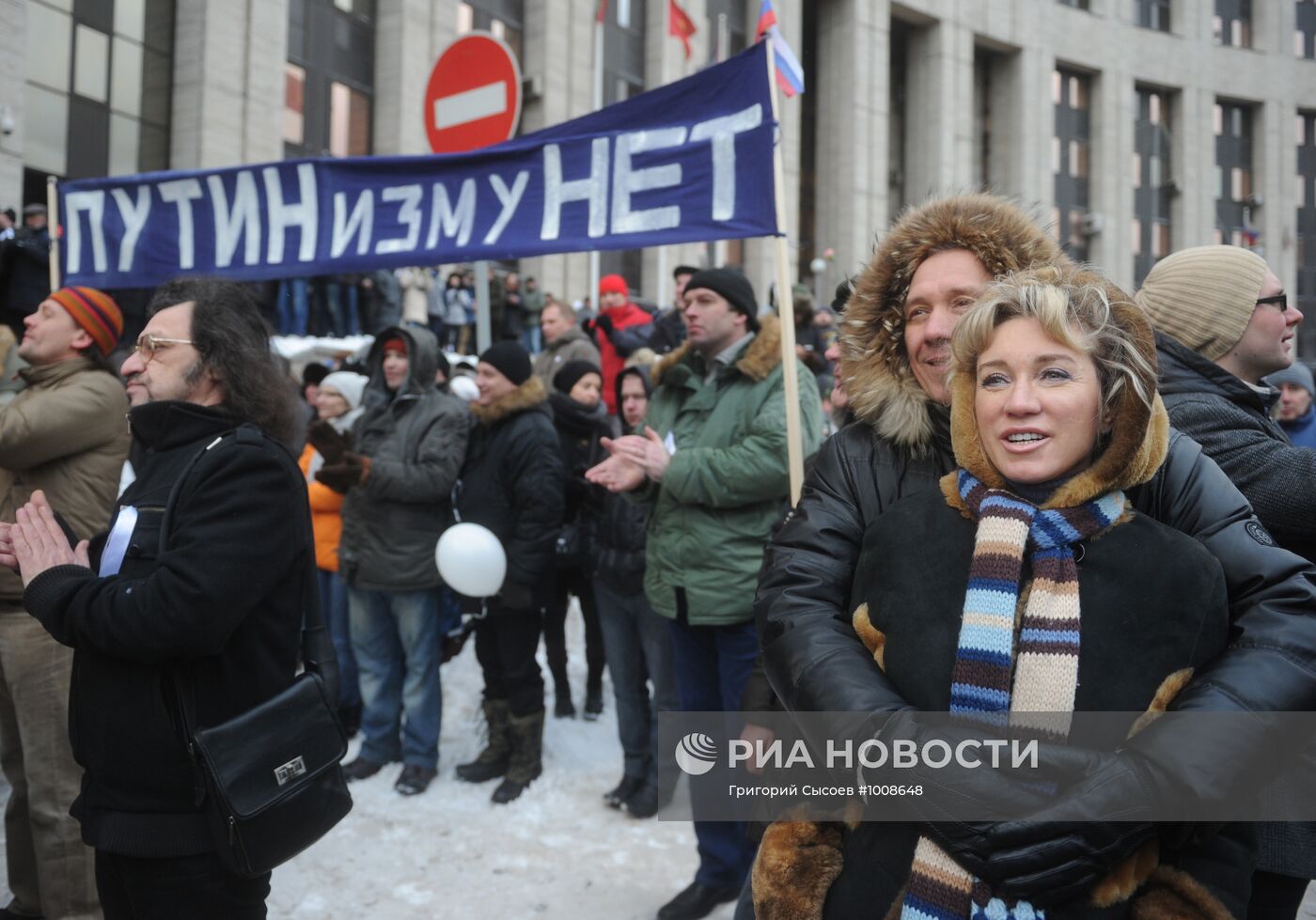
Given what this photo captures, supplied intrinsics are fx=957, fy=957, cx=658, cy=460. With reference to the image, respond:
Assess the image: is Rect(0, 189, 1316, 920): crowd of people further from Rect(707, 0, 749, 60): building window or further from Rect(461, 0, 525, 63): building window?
Rect(707, 0, 749, 60): building window

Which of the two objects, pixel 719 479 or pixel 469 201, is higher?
pixel 469 201

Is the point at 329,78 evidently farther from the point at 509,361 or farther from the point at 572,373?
the point at 509,361

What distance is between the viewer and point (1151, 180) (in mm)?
34375

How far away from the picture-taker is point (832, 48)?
28.2 m

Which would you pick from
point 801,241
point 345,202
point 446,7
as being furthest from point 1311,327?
point 345,202

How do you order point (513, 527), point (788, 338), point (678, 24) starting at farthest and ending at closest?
point (678, 24) < point (513, 527) < point (788, 338)

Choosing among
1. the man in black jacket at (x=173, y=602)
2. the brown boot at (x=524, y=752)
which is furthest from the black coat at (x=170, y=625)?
the brown boot at (x=524, y=752)

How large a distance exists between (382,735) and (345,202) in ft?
9.33

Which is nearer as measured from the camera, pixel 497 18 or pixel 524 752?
pixel 524 752

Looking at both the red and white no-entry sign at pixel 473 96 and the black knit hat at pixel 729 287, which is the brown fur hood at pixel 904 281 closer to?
the black knit hat at pixel 729 287

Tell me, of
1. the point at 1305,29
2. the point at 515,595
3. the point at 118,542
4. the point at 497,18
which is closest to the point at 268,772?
the point at 118,542

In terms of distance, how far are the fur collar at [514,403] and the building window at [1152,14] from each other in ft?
123

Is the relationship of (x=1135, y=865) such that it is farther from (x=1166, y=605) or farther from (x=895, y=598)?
(x=895, y=598)

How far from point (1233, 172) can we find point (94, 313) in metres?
41.5
